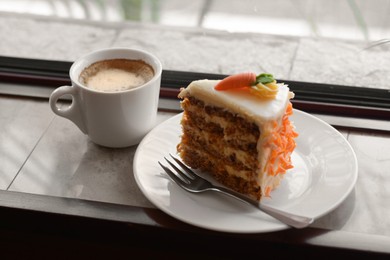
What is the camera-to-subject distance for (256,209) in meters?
0.84

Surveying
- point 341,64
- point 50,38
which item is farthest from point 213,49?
point 50,38

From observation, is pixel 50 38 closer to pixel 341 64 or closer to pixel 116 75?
pixel 116 75

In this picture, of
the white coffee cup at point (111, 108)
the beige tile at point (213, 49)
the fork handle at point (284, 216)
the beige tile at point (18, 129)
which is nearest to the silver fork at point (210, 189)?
the fork handle at point (284, 216)

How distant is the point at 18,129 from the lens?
1111mm

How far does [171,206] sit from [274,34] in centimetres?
71

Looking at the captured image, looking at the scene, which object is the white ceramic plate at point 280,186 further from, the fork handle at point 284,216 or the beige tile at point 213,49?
the beige tile at point 213,49

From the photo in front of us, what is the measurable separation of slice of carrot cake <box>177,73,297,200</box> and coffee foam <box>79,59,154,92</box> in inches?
5.4

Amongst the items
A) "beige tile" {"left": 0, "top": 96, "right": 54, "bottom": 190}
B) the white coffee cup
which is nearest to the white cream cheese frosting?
the white coffee cup

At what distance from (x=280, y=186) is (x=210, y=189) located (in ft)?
0.40

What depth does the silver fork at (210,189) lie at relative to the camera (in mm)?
797

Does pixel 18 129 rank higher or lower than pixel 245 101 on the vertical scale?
lower

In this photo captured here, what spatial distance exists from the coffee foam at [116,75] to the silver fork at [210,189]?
17 cm

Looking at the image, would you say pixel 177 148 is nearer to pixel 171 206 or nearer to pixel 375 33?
pixel 171 206

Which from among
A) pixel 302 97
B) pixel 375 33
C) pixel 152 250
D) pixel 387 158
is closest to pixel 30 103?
pixel 152 250
